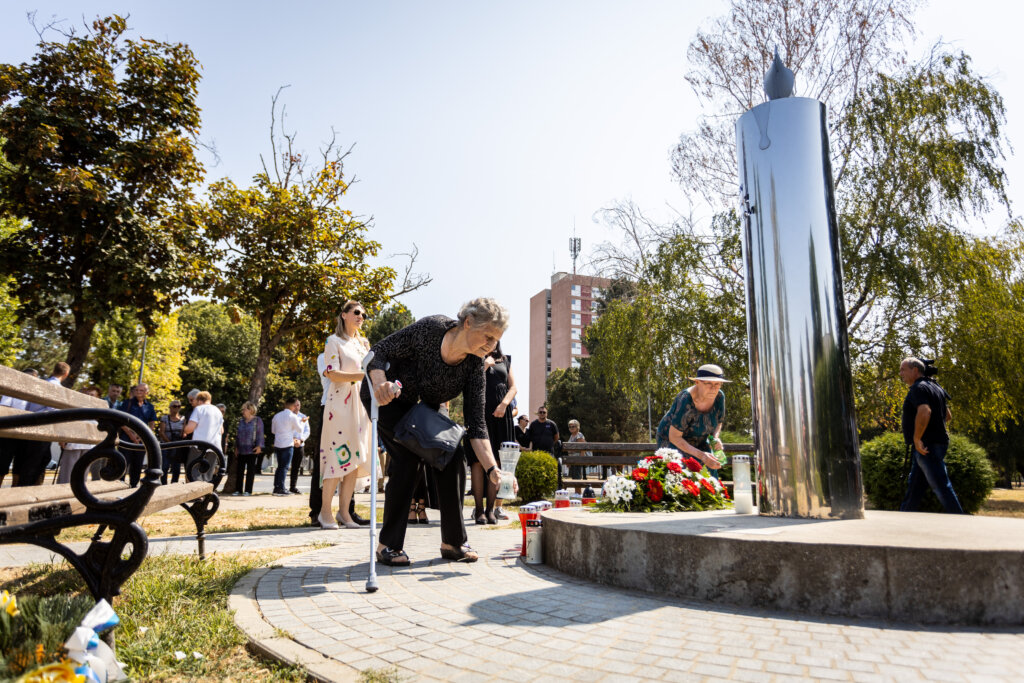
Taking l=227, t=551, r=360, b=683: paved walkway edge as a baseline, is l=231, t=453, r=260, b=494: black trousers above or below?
above

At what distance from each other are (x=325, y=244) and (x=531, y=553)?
11471 millimetres

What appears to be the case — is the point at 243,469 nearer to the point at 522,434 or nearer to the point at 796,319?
the point at 522,434

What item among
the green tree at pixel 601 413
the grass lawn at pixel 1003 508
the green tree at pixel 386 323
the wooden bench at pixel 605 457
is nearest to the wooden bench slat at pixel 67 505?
the wooden bench at pixel 605 457

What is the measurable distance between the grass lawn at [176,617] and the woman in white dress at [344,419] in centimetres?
193

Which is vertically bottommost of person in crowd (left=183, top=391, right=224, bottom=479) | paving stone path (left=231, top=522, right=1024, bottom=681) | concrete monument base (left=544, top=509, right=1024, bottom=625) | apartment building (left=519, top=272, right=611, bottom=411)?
paving stone path (left=231, top=522, right=1024, bottom=681)

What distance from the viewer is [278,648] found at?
263 cm

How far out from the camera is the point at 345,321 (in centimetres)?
662

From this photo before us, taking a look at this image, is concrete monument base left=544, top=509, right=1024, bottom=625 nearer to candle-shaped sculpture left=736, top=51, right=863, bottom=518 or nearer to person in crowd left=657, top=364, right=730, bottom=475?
candle-shaped sculpture left=736, top=51, right=863, bottom=518

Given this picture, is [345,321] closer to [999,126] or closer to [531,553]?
[531,553]

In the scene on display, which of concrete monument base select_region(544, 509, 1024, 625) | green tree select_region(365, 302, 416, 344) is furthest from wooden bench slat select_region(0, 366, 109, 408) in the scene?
green tree select_region(365, 302, 416, 344)

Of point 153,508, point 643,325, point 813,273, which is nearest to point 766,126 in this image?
point 813,273

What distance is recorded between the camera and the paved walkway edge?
7.84 ft

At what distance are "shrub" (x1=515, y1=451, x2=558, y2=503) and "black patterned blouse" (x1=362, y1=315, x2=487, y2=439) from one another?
18.2 ft

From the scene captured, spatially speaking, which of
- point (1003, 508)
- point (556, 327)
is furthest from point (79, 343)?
point (556, 327)
